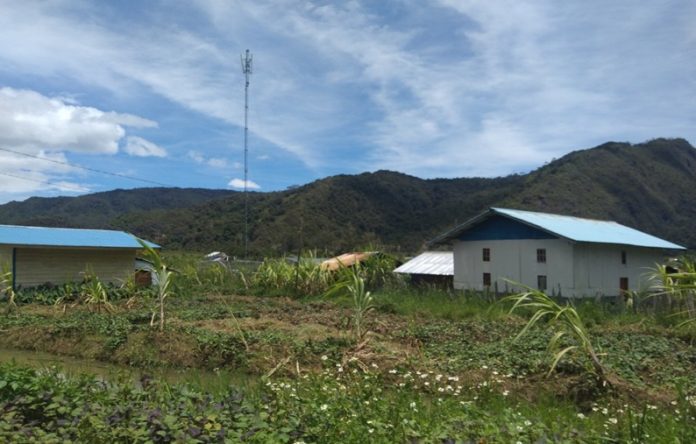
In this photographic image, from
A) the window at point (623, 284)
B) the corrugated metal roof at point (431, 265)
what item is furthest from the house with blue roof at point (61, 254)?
the window at point (623, 284)

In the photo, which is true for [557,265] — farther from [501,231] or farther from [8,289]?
[8,289]

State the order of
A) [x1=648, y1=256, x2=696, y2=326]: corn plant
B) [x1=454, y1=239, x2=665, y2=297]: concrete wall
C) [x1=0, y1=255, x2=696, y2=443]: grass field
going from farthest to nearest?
[x1=454, y1=239, x2=665, y2=297]: concrete wall → [x1=648, y1=256, x2=696, y2=326]: corn plant → [x1=0, y1=255, x2=696, y2=443]: grass field

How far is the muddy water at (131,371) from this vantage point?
21.7ft

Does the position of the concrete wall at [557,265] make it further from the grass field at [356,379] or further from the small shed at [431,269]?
the grass field at [356,379]

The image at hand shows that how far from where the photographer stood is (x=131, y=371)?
8227 millimetres

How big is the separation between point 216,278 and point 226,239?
81.4ft

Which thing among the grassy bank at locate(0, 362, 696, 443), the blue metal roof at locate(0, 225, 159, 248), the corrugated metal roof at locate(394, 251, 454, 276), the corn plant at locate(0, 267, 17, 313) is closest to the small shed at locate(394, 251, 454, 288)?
the corrugated metal roof at locate(394, 251, 454, 276)

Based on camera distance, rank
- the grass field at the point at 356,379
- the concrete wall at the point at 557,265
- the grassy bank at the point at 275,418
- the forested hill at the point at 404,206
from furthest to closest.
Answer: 1. the forested hill at the point at 404,206
2. the concrete wall at the point at 557,265
3. the grass field at the point at 356,379
4. the grassy bank at the point at 275,418

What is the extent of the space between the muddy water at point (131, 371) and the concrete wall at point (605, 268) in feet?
44.6

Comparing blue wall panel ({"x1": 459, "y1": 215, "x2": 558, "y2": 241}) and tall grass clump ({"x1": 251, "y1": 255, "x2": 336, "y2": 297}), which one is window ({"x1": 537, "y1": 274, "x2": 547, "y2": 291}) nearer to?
blue wall panel ({"x1": 459, "y1": 215, "x2": 558, "y2": 241})

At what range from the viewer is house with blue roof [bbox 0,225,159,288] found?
1866 centimetres

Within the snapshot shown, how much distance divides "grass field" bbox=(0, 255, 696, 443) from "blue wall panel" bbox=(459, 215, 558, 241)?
4.58 metres

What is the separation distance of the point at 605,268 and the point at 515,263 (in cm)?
321

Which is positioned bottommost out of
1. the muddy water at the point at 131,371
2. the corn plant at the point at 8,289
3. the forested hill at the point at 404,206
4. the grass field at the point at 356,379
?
the muddy water at the point at 131,371
